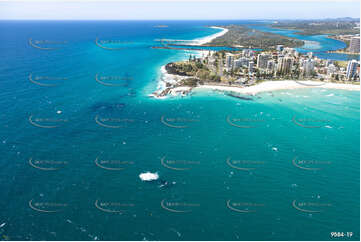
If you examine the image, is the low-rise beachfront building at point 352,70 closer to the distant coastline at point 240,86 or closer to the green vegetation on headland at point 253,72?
the green vegetation on headland at point 253,72

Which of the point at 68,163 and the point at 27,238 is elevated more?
the point at 68,163

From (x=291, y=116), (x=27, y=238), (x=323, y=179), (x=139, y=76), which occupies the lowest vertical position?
(x=27, y=238)

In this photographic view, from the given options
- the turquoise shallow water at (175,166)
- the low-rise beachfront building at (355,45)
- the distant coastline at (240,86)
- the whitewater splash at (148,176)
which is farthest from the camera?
the low-rise beachfront building at (355,45)

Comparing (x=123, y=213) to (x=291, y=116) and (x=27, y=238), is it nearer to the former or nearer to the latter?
(x=27, y=238)

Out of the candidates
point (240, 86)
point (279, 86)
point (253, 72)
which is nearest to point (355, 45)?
point (253, 72)

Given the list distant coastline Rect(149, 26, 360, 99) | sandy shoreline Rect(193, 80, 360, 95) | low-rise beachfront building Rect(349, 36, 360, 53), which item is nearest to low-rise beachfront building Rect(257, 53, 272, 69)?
distant coastline Rect(149, 26, 360, 99)

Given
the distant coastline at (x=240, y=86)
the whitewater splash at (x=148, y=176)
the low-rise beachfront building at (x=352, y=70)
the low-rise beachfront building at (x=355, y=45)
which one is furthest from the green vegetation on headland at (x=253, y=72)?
the low-rise beachfront building at (x=355, y=45)

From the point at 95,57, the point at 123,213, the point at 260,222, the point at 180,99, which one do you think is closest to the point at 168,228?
the point at 123,213
